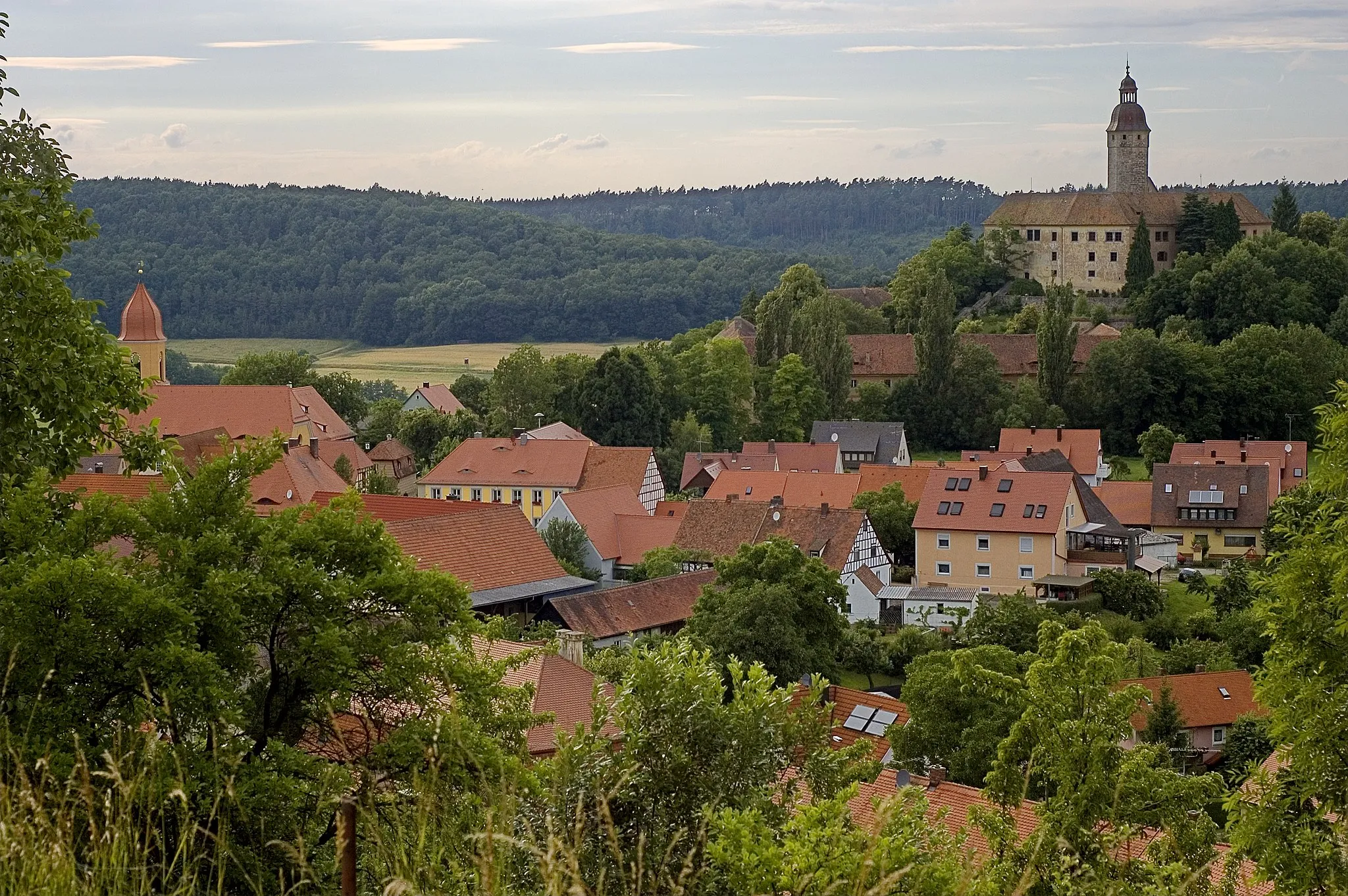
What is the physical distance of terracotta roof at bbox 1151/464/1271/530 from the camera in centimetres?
5700

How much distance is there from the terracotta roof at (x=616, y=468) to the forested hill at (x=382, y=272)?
94786mm

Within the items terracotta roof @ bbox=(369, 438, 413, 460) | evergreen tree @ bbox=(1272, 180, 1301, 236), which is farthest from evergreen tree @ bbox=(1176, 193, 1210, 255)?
terracotta roof @ bbox=(369, 438, 413, 460)

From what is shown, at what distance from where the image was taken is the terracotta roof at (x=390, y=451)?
71562mm

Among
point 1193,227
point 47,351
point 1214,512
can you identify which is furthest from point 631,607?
point 1193,227

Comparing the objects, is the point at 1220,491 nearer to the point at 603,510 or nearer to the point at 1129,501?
the point at 1129,501

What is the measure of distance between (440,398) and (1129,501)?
151ft

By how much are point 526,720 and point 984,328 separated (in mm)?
82207

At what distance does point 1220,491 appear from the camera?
188ft

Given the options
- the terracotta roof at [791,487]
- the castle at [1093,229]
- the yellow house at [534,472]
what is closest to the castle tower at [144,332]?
the yellow house at [534,472]

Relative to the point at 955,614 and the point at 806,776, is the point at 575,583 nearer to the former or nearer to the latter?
the point at 955,614

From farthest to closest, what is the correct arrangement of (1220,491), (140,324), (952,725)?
(140,324), (1220,491), (952,725)

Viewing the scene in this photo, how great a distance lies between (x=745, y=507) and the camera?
49625 millimetres

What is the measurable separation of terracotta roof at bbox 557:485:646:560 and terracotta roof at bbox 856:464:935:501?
911 centimetres

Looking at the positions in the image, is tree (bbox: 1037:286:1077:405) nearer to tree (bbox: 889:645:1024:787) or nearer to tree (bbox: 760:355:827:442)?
tree (bbox: 760:355:827:442)
